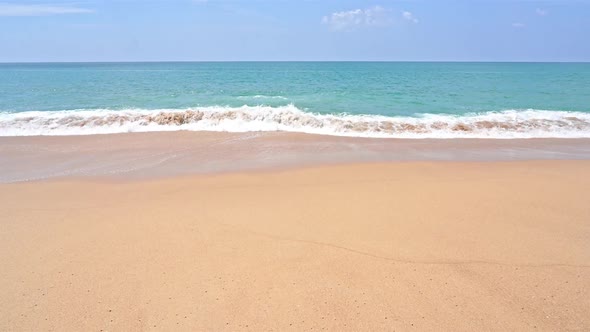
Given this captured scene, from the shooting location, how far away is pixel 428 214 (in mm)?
4809

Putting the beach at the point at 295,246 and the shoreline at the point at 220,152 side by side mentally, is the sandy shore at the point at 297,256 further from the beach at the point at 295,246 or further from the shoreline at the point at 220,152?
the shoreline at the point at 220,152

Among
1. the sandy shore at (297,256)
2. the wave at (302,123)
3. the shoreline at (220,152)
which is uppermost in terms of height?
the wave at (302,123)

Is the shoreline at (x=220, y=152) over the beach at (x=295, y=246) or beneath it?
over

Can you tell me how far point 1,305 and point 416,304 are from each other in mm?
3585

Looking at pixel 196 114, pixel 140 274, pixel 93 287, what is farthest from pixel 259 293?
pixel 196 114

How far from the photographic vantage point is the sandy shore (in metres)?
2.89

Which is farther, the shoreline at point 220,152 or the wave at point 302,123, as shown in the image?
the wave at point 302,123

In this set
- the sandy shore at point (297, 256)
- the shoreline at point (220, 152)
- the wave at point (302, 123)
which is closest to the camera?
the sandy shore at point (297, 256)

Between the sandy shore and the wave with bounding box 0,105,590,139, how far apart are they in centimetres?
549

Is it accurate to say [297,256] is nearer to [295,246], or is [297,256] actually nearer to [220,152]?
[295,246]

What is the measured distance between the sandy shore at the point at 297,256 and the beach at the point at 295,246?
0.02 m

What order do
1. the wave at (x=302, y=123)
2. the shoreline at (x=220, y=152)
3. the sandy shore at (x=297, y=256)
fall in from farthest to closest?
the wave at (x=302, y=123) < the shoreline at (x=220, y=152) < the sandy shore at (x=297, y=256)

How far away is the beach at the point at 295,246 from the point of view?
9.57 feet

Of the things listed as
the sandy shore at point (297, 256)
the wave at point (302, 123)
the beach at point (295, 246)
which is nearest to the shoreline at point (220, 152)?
the beach at point (295, 246)
